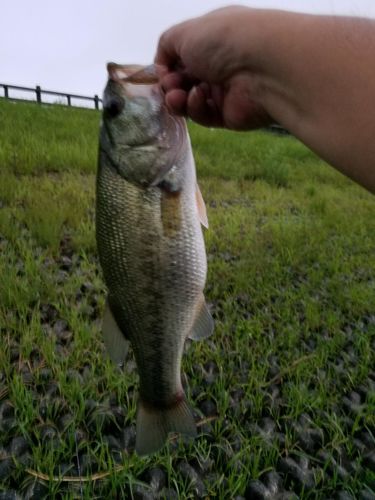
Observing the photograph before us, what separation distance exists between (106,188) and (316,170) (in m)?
9.88

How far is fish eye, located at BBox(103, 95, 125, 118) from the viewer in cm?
165

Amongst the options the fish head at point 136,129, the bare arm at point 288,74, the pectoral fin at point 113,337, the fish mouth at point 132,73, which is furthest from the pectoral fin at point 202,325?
the fish mouth at point 132,73

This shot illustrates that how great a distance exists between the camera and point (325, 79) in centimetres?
135

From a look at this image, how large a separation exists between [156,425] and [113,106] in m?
1.11

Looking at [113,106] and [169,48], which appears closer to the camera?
[113,106]

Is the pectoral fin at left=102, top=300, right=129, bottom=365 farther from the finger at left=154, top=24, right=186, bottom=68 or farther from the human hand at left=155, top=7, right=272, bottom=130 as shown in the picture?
the finger at left=154, top=24, right=186, bottom=68

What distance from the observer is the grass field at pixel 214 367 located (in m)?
2.54

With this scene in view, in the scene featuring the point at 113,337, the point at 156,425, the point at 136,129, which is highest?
the point at 136,129

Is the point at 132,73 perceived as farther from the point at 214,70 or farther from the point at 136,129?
the point at 214,70

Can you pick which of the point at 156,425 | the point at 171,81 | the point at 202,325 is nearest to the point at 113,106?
the point at 171,81

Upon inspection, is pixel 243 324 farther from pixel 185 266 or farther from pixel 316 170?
pixel 316 170

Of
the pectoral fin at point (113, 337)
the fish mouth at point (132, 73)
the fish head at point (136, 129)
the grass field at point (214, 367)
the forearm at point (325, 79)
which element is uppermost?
the forearm at point (325, 79)

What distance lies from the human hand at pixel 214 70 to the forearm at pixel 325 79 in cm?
8

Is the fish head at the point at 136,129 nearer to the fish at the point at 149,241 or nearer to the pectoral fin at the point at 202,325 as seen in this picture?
the fish at the point at 149,241
